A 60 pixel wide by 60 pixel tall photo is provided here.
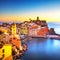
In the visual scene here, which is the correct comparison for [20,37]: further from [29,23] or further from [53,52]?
[53,52]

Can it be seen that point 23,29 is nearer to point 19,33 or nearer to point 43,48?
point 19,33

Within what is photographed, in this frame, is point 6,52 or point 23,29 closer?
point 6,52

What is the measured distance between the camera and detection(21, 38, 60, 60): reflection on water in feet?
10.5

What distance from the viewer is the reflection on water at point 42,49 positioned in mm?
3203

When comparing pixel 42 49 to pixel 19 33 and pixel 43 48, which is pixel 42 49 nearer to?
pixel 43 48

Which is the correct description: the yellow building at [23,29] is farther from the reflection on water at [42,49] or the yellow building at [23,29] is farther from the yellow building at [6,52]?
the yellow building at [6,52]

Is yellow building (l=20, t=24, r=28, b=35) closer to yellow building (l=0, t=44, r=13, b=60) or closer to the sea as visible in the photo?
the sea

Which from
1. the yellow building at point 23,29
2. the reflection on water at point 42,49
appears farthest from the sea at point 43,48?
the yellow building at point 23,29

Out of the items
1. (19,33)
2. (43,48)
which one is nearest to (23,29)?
(19,33)

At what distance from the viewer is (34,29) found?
3.35 m

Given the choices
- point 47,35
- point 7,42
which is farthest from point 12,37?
point 47,35

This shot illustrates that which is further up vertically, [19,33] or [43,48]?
[19,33]

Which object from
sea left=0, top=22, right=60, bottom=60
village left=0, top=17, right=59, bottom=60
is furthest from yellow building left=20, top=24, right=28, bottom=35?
sea left=0, top=22, right=60, bottom=60

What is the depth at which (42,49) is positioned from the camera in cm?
326
